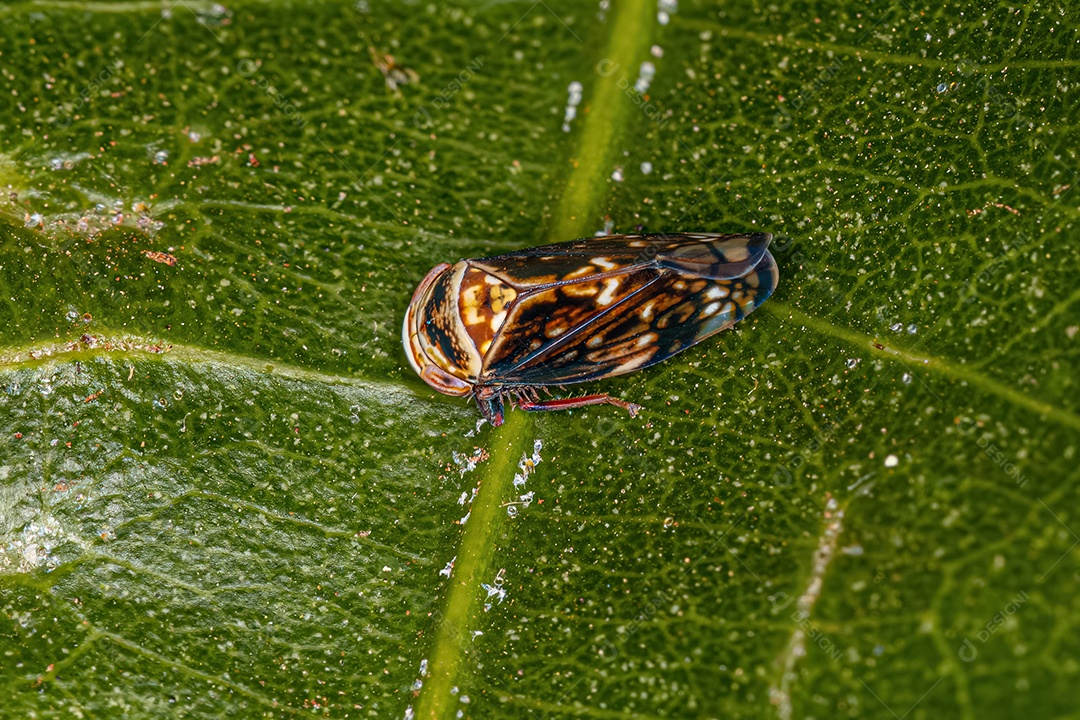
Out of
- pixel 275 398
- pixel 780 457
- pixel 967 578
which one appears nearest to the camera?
pixel 967 578

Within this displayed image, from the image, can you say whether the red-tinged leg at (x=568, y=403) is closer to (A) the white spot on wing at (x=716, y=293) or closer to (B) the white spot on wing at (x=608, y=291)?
(B) the white spot on wing at (x=608, y=291)

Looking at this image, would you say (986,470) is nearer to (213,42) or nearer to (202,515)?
(202,515)

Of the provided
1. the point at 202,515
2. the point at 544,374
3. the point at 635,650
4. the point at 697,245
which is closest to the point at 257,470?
the point at 202,515

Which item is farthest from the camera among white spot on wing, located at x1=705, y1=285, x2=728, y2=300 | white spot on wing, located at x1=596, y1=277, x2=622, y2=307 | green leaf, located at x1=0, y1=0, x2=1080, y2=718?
white spot on wing, located at x1=596, y1=277, x2=622, y2=307

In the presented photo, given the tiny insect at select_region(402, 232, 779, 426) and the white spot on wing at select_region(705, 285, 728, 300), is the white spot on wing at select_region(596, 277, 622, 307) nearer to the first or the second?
the tiny insect at select_region(402, 232, 779, 426)

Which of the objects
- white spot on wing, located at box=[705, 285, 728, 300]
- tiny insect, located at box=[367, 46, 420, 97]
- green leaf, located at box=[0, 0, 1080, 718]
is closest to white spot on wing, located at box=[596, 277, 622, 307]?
green leaf, located at box=[0, 0, 1080, 718]

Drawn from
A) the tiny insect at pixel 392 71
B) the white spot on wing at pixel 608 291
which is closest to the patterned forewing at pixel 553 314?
the white spot on wing at pixel 608 291

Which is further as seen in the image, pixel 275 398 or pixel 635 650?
pixel 275 398
